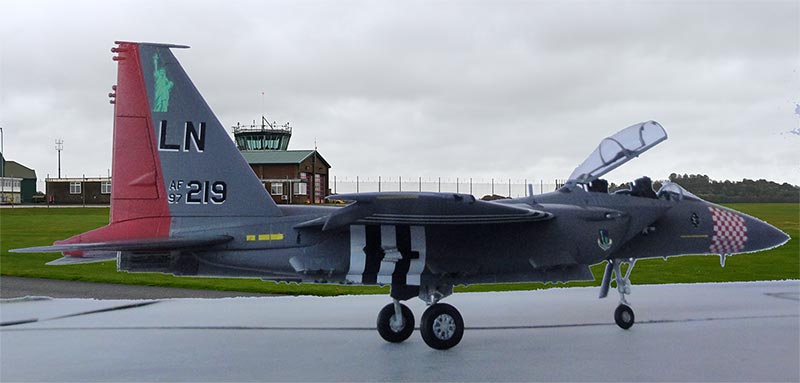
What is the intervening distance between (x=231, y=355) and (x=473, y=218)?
350 cm

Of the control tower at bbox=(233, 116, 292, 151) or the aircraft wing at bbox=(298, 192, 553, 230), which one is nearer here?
the aircraft wing at bbox=(298, 192, 553, 230)

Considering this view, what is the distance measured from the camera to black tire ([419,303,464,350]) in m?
8.75

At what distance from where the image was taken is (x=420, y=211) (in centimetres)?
821

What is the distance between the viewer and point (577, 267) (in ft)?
31.4

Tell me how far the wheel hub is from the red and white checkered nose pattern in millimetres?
4555

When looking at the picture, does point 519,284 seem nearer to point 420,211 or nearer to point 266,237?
point 420,211

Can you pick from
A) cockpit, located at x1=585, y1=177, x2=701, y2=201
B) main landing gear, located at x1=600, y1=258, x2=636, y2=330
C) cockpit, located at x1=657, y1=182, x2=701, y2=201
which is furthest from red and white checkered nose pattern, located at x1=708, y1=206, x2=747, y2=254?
main landing gear, located at x1=600, y1=258, x2=636, y2=330

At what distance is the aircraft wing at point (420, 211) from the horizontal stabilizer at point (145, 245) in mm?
1224

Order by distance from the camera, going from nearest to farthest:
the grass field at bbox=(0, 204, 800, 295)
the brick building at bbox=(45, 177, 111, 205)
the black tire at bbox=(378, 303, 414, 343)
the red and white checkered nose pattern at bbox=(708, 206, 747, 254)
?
the black tire at bbox=(378, 303, 414, 343) < the red and white checkered nose pattern at bbox=(708, 206, 747, 254) < the grass field at bbox=(0, 204, 800, 295) < the brick building at bbox=(45, 177, 111, 205)

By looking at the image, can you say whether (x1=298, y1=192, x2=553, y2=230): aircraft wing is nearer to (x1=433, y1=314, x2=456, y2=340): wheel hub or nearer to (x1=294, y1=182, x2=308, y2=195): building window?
(x1=433, y1=314, x2=456, y2=340): wheel hub

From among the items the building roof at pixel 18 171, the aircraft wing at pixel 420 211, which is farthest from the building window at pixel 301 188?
the building roof at pixel 18 171

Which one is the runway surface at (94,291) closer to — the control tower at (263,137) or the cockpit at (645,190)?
the cockpit at (645,190)

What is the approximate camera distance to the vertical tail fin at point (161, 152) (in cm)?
872

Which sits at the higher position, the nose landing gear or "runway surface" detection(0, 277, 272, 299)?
the nose landing gear
